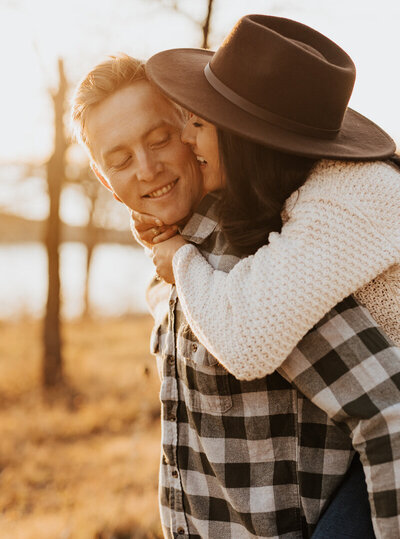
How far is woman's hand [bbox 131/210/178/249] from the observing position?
2.02m

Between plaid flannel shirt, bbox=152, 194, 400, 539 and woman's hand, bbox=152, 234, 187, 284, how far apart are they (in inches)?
2.1

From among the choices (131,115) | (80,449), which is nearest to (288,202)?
(131,115)

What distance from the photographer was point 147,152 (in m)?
2.02

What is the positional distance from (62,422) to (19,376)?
2.02m

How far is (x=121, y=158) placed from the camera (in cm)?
206

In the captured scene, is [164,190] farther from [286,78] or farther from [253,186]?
[286,78]

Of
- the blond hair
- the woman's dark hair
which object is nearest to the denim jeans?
the woman's dark hair

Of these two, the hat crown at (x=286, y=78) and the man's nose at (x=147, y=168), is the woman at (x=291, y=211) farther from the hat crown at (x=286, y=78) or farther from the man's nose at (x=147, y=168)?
the man's nose at (x=147, y=168)

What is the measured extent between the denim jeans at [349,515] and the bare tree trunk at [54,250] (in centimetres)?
748

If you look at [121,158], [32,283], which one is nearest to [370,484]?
[121,158]

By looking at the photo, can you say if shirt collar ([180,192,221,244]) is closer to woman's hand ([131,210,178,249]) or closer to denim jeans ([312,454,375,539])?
woman's hand ([131,210,178,249])

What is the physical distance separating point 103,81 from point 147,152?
1.00 ft

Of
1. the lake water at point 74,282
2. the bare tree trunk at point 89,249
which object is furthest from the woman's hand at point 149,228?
the bare tree trunk at point 89,249

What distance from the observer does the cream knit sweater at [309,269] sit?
1350 mm
